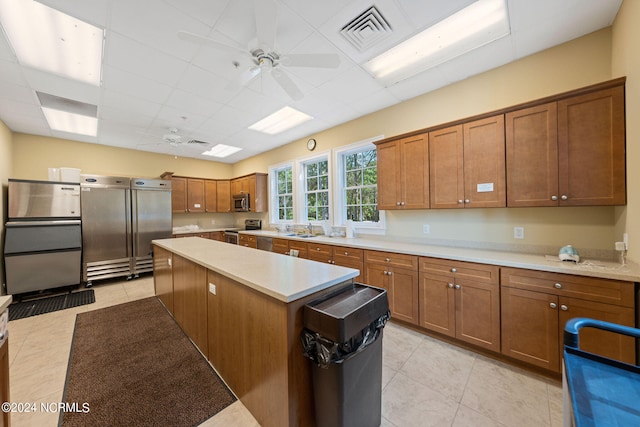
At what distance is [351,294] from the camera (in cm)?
147

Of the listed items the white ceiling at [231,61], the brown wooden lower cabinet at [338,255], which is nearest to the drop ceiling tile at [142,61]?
the white ceiling at [231,61]

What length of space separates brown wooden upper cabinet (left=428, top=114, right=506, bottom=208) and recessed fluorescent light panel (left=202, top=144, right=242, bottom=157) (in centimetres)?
459

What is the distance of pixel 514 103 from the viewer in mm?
2459

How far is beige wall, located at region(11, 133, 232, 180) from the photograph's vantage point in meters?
4.25

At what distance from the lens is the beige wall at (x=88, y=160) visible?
4.25 m

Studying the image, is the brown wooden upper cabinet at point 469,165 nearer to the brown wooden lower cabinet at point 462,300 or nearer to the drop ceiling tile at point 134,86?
the brown wooden lower cabinet at point 462,300

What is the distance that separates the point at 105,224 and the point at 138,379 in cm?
394

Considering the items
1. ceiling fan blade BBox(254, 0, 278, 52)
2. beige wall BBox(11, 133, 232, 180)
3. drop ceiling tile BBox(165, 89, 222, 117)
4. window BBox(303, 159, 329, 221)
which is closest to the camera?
ceiling fan blade BBox(254, 0, 278, 52)

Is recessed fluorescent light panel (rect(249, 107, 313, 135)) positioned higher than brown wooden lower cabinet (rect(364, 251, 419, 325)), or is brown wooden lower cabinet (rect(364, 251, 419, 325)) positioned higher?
recessed fluorescent light panel (rect(249, 107, 313, 135))

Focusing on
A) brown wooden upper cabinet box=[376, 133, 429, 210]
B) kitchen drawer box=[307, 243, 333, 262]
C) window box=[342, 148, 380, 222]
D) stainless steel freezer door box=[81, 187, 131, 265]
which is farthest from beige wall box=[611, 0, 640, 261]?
stainless steel freezer door box=[81, 187, 131, 265]

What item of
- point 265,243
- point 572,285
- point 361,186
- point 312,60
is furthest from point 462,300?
point 265,243

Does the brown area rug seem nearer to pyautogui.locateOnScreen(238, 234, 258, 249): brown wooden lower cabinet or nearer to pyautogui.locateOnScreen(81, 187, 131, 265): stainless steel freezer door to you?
pyautogui.locateOnScreen(81, 187, 131, 265): stainless steel freezer door

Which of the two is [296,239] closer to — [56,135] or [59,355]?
[59,355]

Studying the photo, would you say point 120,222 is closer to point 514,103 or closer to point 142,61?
point 142,61
